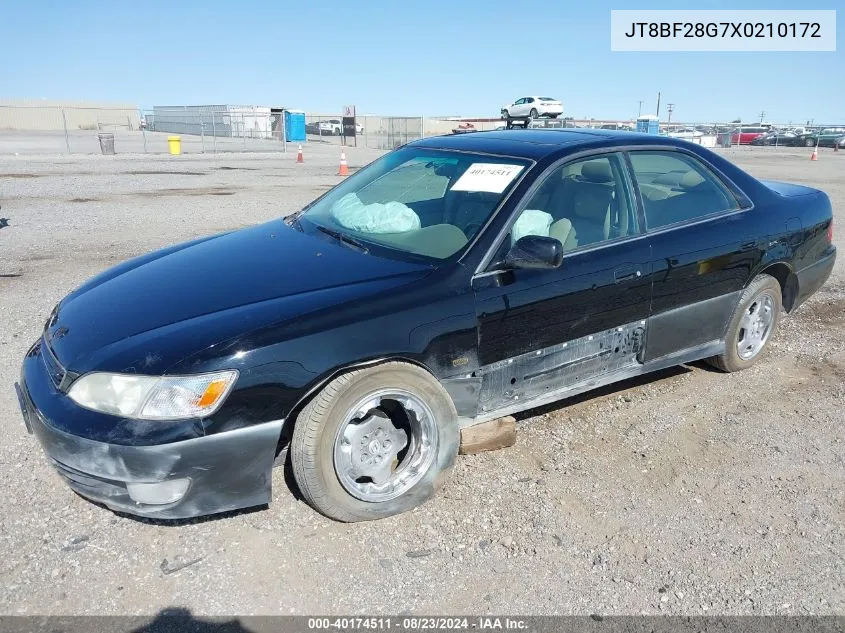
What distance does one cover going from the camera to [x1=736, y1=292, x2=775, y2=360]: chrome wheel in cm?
447

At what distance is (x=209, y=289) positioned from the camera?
9.85 ft

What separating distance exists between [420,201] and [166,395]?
1.92m

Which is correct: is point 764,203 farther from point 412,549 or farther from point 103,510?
point 103,510

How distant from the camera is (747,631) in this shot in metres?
2.33

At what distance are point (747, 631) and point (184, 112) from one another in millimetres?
53635

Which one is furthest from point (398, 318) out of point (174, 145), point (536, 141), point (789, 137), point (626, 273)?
point (789, 137)

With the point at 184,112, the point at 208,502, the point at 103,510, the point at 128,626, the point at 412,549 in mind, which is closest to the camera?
the point at 128,626

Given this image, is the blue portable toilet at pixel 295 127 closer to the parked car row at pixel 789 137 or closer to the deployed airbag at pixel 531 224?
the parked car row at pixel 789 137

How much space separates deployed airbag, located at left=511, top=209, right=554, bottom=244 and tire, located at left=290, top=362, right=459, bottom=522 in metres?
0.90

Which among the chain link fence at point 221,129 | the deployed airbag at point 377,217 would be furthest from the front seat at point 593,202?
the chain link fence at point 221,129

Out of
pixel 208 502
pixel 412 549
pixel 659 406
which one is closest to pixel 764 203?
pixel 659 406

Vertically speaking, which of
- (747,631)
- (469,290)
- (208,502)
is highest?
(469,290)

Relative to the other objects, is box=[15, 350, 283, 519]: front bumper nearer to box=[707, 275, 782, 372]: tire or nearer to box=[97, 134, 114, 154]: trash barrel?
box=[707, 275, 782, 372]: tire

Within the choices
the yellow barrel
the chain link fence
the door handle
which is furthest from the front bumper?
the yellow barrel
